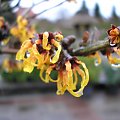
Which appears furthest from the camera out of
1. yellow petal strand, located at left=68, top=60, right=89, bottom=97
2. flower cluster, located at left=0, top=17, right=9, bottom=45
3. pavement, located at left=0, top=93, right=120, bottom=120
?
pavement, located at left=0, top=93, right=120, bottom=120

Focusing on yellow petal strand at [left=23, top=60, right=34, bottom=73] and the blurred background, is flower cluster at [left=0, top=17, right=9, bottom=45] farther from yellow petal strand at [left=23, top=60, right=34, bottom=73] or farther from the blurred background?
the blurred background

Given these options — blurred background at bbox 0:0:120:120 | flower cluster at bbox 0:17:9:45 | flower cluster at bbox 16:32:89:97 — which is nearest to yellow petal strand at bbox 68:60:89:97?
flower cluster at bbox 16:32:89:97

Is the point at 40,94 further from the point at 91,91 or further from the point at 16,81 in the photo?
the point at 91,91

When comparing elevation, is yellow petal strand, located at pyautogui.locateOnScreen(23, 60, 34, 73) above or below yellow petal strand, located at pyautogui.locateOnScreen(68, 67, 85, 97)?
above

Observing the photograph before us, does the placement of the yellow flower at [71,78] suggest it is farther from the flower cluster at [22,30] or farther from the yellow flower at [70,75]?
the flower cluster at [22,30]

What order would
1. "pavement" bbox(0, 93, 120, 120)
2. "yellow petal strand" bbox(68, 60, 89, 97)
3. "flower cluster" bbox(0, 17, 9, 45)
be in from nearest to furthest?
"yellow petal strand" bbox(68, 60, 89, 97)
"flower cluster" bbox(0, 17, 9, 45)
"pavement" bbox(0, 93, 120, 120)

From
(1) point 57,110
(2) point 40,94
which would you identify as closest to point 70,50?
(1) point 57,110

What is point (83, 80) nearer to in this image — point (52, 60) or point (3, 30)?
point (52, 60)
